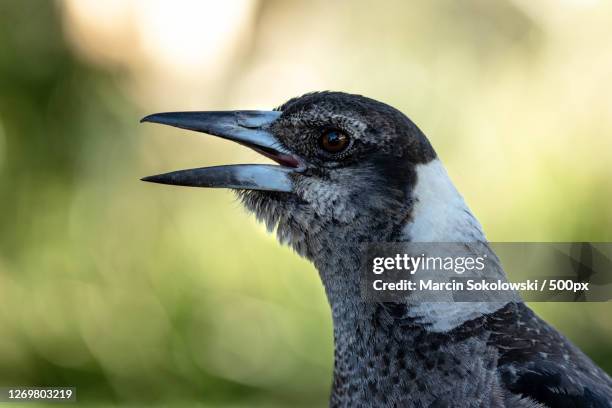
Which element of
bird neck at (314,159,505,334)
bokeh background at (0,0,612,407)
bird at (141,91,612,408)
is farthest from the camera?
bokeh background at (0,0,612,407)

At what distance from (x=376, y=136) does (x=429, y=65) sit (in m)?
3.28

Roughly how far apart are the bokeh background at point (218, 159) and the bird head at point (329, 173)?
8.46 feet

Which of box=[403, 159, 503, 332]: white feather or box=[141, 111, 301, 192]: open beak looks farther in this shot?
box=[141, 111, 301, 192]: open beak

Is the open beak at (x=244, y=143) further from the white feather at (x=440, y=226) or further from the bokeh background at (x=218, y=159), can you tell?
the bokeh background at (x=218, y=159)

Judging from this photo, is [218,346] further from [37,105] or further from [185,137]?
[37,105]

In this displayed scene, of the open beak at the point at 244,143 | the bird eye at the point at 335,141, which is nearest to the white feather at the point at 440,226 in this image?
the bird eye at the point at 335,141

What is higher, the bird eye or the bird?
the bird eye

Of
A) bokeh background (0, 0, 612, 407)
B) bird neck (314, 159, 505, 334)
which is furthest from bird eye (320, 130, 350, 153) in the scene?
bokeh background (0, 0, 612, 407)

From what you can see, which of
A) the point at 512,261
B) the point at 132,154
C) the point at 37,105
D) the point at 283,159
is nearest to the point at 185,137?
the point at 132,154

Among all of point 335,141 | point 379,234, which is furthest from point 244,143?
point 379,234

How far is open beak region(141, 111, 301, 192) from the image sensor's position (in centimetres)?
175

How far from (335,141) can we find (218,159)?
9.50 ft

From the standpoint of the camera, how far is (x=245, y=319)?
4.38 meters

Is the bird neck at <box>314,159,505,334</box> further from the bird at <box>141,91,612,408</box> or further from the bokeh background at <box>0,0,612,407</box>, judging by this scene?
the bokeh background at <box>0,0,612,407</box>
